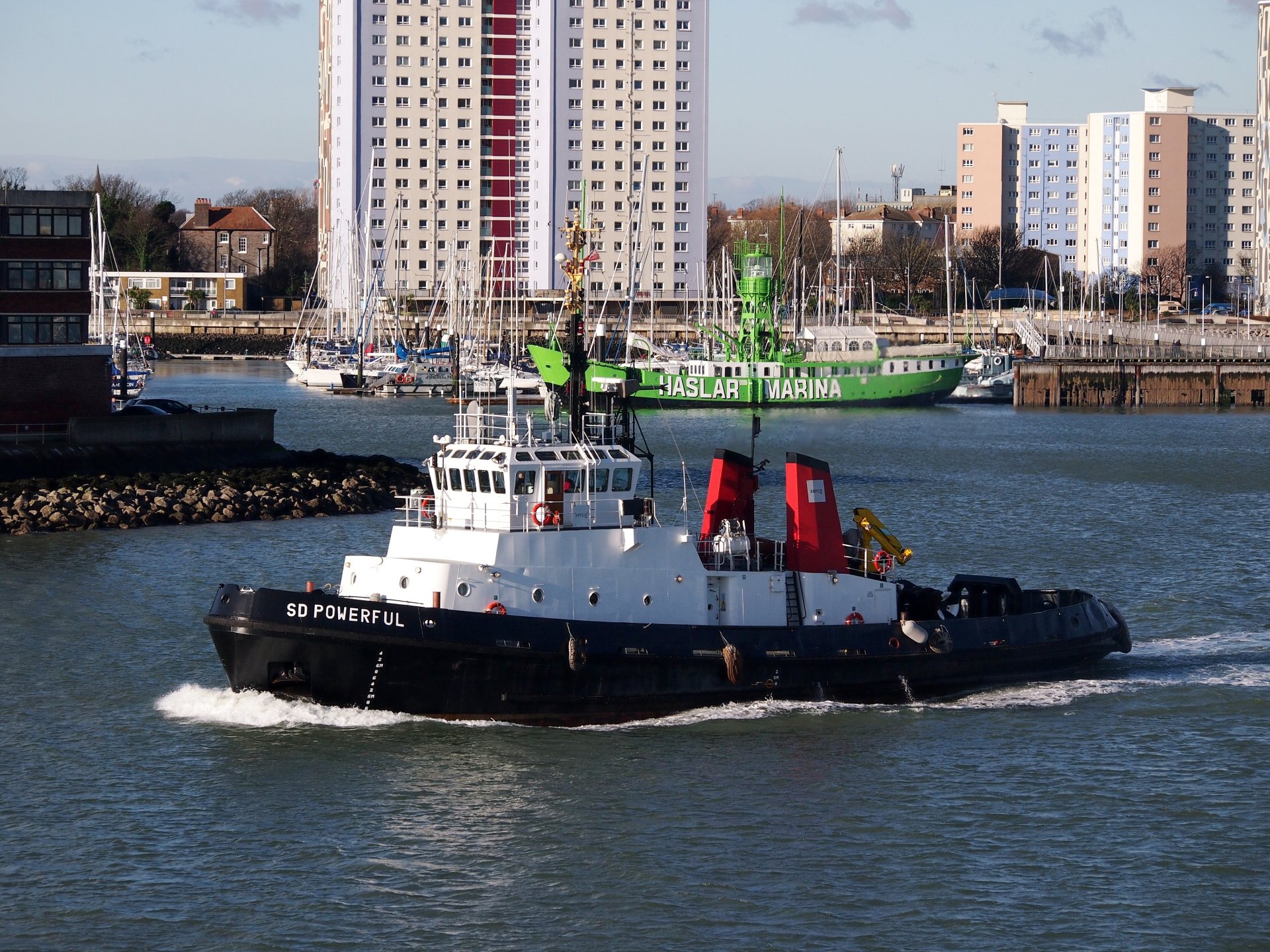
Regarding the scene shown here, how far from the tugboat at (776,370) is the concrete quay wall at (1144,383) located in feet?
26.1

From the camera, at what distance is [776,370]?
92938 millimetres

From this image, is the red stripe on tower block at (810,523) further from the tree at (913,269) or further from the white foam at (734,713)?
the tree at (913,269)

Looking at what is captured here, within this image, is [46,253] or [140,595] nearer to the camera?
[140,595]

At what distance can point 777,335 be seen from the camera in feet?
308

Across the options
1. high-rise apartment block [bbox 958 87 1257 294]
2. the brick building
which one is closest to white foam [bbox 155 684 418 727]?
the brick building

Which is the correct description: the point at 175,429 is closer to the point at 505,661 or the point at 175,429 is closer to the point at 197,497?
the point at 197,497

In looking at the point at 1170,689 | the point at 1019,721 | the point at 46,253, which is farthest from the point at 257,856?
the point at 46,253

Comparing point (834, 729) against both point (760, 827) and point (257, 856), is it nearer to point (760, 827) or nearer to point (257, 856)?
point (760, 827)

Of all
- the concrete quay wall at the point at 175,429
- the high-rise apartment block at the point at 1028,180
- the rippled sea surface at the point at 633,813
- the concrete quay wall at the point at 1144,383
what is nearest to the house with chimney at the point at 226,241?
the high-rise apartment block at the point at 1028,180

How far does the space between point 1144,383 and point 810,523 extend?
269 feet

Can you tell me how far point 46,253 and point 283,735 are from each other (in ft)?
104

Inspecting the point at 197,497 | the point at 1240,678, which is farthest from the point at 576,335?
the point at 197,497

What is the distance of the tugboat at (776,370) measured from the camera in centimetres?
9256

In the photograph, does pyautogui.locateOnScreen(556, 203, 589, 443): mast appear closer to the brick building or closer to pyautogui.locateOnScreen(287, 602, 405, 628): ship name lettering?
pyautogui.locateOnScreen(287, 602, 405, 628): ship name lettering
